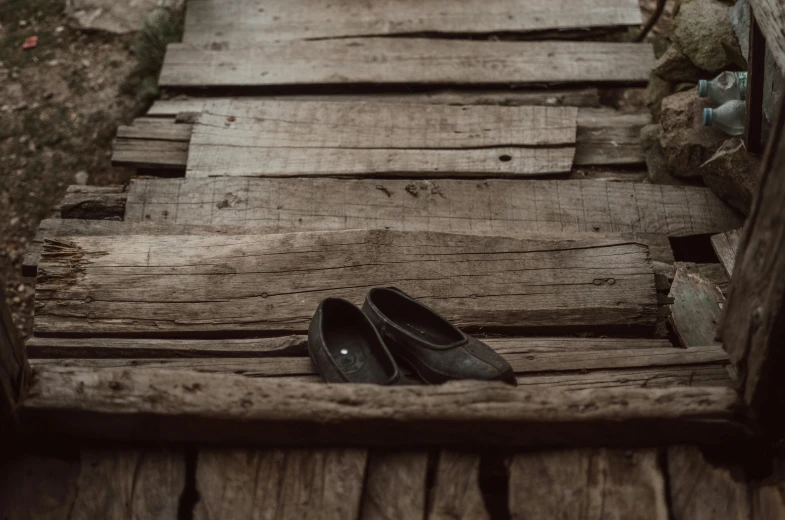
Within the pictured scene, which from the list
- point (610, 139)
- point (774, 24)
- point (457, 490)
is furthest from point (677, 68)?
point (457, 490)

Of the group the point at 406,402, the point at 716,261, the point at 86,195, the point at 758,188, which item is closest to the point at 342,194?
the point at 86,195

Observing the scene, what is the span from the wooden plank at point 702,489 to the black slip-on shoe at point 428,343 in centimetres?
51

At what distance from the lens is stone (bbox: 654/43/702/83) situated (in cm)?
369

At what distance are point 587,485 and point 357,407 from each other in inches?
26.4

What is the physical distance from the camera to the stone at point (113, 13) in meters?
5.24

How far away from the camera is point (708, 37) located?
3.56m

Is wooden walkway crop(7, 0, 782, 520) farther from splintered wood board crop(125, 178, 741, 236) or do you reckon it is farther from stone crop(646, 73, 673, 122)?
stone crop(646, 73, 673, 122)

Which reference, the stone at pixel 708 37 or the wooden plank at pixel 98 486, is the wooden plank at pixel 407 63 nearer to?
the stone at pixel 708 37

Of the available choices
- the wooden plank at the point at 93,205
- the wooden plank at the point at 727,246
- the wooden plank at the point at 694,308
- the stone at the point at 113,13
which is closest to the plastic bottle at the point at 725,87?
the wooden plank at the point at 727,246

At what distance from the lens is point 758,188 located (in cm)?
183

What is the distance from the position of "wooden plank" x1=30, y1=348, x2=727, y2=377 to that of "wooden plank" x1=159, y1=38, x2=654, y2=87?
1913mm

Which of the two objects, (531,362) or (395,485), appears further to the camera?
(531,362)

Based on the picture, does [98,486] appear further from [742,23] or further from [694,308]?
[742,23]

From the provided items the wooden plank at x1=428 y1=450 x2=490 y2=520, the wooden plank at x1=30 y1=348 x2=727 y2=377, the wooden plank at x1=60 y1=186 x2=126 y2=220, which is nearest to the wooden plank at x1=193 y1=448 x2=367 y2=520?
the wooden plank at x1=428 y1=450 x2=490 y2=520
